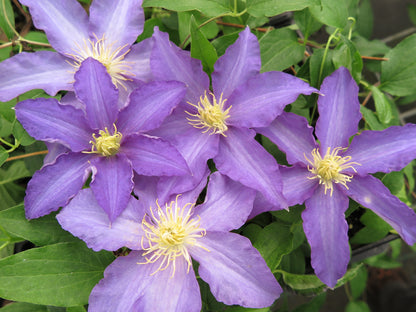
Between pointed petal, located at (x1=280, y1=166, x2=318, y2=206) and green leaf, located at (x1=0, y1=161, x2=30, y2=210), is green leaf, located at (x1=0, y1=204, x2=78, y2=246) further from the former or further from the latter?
pointed petal, located at (x1=280, y1=166, x2=318, y2=206)

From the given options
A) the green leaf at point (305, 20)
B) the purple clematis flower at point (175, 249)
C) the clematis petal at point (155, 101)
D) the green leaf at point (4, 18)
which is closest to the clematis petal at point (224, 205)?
the purple clematis flower at point (175, 249)

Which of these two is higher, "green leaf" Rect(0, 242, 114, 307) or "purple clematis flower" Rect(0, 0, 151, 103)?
"purple clematis flower" Rect(0, 0, 151, 103)

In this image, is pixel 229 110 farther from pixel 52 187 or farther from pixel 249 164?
pixel 52 187

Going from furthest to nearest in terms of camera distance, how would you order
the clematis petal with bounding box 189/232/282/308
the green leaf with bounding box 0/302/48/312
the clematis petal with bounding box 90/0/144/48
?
the green leaf with bounding box 0/302/48/312, the clematis petal with bounding box 90/0/144/48, the clematis petal with bounding box 189/232/282/308

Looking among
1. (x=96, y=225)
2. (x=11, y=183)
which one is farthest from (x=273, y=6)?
(x=11, y=183)

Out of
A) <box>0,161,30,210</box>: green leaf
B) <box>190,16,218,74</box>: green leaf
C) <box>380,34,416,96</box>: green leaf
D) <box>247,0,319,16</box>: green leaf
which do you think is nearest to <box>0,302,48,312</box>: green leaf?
<box>0,161,30,210</box>: green leaf

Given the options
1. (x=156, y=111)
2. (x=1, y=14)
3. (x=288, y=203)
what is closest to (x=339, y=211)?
(x=288, y=203)

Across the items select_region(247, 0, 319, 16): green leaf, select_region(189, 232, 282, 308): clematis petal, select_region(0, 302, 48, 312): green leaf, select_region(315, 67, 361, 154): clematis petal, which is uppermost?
select_region(247, 0, 319, 16): green leaf
